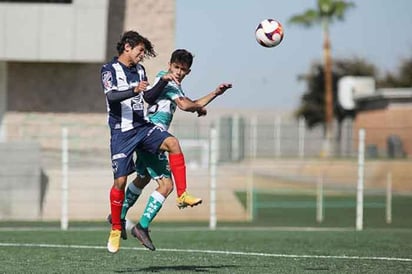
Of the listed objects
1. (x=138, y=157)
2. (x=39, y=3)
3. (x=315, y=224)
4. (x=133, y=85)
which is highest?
(x=39, y=3)

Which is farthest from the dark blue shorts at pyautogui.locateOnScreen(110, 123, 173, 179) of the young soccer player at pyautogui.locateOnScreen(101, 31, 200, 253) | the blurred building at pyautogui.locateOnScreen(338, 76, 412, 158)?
the blurred building at pyautogui.locateOnScreen(338, 76, 412, 158)

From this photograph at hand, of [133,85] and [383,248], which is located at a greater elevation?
[133,85]

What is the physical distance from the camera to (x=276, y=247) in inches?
577

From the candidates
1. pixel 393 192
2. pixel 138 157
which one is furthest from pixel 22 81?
pixel 138 157

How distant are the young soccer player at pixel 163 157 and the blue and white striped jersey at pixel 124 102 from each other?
28 centimetres

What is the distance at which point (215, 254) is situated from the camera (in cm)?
1341

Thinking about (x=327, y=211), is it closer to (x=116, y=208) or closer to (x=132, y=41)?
(x=116, y=208)

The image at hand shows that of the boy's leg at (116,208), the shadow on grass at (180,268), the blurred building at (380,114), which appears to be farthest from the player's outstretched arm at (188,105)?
the blurred building at (380,114)

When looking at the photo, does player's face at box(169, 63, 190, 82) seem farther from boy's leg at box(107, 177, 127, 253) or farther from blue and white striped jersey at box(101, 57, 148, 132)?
boy's leg at box(107, 177, 127, 253)

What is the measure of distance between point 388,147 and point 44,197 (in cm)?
2162

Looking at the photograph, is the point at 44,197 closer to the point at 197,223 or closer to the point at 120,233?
the point at 197,223

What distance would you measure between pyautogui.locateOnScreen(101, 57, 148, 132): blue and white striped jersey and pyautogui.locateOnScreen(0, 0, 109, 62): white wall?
1845cm

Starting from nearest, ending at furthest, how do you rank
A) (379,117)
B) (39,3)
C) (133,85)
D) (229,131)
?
(133,85)
(39,3)
(229,131)
(379,117)

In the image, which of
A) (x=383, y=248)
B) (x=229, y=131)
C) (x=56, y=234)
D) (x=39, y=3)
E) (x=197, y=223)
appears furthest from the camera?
(x=229, y=131)
